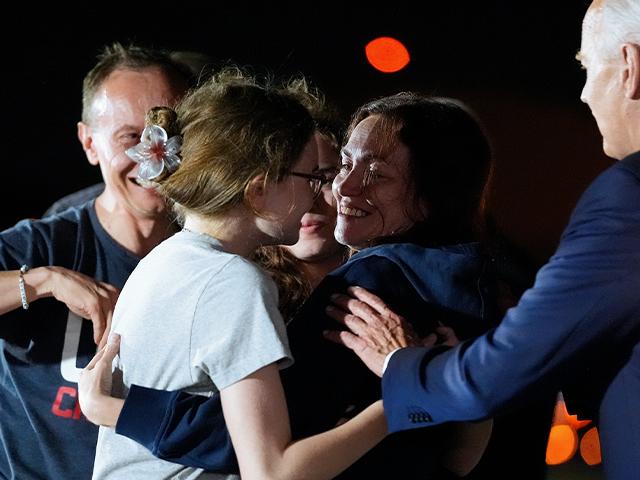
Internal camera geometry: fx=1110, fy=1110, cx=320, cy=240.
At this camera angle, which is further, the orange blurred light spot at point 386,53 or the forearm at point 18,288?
the orange blurred light spot at point 386,53

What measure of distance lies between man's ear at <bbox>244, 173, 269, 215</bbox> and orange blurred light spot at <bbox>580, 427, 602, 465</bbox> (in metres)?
3.57

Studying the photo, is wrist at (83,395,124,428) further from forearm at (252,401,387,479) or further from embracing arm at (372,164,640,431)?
embracing arm at (372,164,640,431)

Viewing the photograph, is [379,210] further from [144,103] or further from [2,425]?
[2,425]

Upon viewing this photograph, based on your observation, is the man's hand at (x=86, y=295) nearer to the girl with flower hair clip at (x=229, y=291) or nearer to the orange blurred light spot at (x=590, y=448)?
the girl with flower hair clip at (x=229, y=291)

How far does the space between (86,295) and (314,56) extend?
2.44 m

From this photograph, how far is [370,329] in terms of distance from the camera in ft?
5.64

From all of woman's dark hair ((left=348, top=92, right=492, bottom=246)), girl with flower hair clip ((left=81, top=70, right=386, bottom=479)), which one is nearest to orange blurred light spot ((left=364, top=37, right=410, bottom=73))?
woman's dark hair ((left=348, top=92, right=492, bottom=246))

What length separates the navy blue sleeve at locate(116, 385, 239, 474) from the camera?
1681 mm

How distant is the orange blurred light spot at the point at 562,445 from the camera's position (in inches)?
199

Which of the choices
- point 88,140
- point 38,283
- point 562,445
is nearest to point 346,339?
point 38,283

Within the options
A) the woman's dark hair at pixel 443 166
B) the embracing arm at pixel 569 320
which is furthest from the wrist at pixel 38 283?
the embracing arm at pixel 569 320

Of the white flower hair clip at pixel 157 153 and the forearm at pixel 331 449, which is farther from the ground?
the white flower hair clip at pixel 157 153

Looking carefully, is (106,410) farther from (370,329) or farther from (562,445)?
(562,445)

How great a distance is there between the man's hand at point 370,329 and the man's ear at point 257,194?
0.20m
